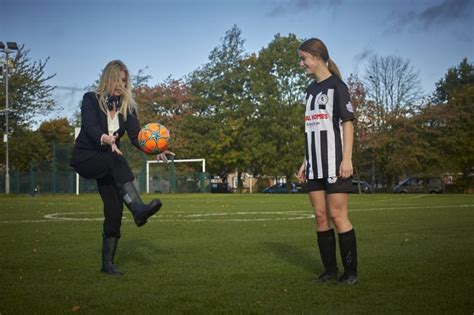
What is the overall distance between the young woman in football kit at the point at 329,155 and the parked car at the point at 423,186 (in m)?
54.0

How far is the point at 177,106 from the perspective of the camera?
215 ft

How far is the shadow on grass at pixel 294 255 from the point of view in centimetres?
682

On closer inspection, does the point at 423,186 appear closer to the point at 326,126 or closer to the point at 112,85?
the point at 326,126

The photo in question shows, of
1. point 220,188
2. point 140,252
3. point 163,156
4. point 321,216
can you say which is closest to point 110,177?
point 163,156

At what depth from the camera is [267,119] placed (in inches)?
2442

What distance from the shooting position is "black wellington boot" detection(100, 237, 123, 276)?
6.22m

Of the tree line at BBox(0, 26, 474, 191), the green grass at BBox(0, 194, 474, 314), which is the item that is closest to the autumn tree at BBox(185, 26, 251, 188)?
the tree line at BBox(0, 26, 474, 191)

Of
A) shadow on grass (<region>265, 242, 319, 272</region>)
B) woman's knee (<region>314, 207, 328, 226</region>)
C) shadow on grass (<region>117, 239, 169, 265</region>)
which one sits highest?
woman's knee (<region>314, 207, 328, 226</region>)

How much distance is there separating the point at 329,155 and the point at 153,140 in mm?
1877

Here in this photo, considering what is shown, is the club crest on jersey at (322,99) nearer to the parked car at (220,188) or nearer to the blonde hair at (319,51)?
the blonde hair at (319,51)

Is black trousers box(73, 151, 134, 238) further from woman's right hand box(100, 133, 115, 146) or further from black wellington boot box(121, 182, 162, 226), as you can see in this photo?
woman's right hand box(100, 133, 115, 146)

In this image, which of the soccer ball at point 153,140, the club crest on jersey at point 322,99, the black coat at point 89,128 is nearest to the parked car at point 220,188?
the soccer ball at point 153,140

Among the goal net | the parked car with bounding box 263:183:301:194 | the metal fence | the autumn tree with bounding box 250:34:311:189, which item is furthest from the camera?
the parked car with bounding box 263:183:301:194

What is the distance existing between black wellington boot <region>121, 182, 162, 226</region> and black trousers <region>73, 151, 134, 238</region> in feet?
0.27
